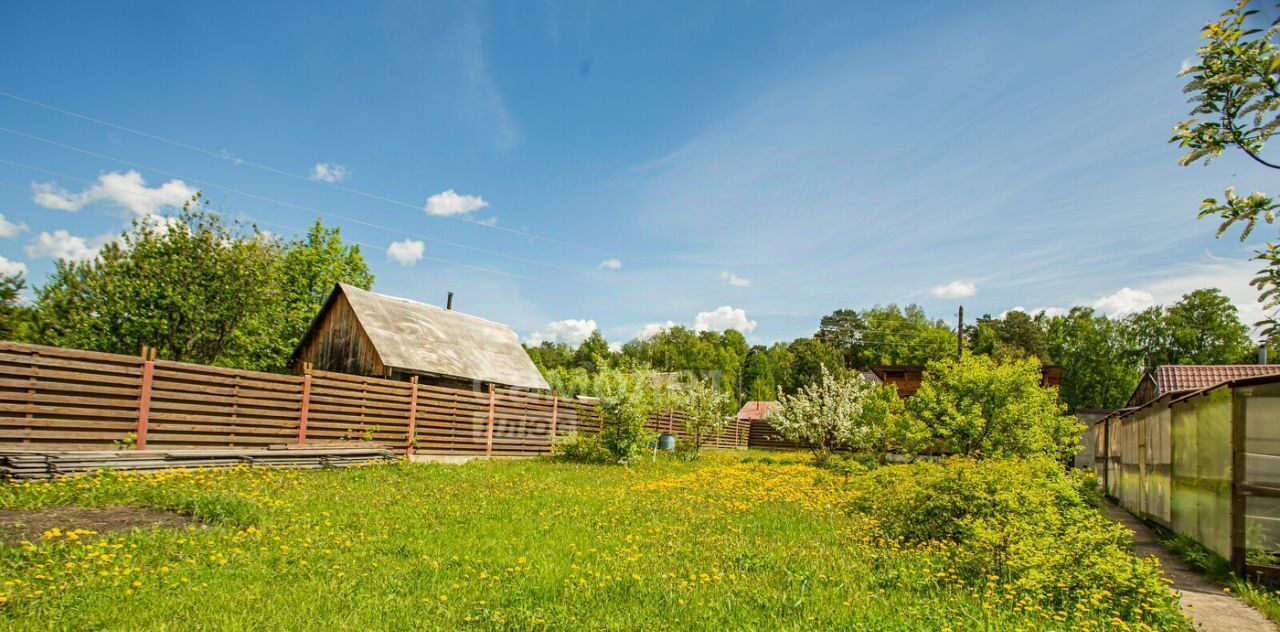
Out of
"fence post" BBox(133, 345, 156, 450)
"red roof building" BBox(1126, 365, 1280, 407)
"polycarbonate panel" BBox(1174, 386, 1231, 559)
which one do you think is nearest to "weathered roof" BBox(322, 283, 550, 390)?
"fence post" BBox(133, 345, 156, 450)

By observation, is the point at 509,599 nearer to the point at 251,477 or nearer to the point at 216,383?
the point at 251,477

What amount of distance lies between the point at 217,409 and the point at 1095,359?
78198 millimetres

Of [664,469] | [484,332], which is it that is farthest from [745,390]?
[664,469]

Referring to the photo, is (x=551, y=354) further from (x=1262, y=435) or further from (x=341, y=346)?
(x=1262, y=435)

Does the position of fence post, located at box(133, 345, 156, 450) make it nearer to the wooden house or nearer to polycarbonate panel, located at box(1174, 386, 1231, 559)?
polycarbonate panel, located at box(1174, 386, 1231, 559)

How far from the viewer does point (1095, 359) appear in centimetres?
6781

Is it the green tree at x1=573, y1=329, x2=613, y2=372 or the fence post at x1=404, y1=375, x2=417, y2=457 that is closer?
the fence post at x1=404, y1=375, x2=417, y2=457

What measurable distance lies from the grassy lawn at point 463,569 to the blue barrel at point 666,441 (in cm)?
1635

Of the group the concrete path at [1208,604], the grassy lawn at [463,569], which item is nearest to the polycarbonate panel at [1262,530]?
the concrete path at [1208,604]

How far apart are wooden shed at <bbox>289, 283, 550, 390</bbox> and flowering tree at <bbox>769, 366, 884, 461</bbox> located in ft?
33.7

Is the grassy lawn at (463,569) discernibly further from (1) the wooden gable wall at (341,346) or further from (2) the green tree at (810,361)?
(2) the green tree at (810,361)

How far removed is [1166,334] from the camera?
62.6 metres

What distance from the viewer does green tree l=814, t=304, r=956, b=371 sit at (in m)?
79.3

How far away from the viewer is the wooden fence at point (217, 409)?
10.0 metres
